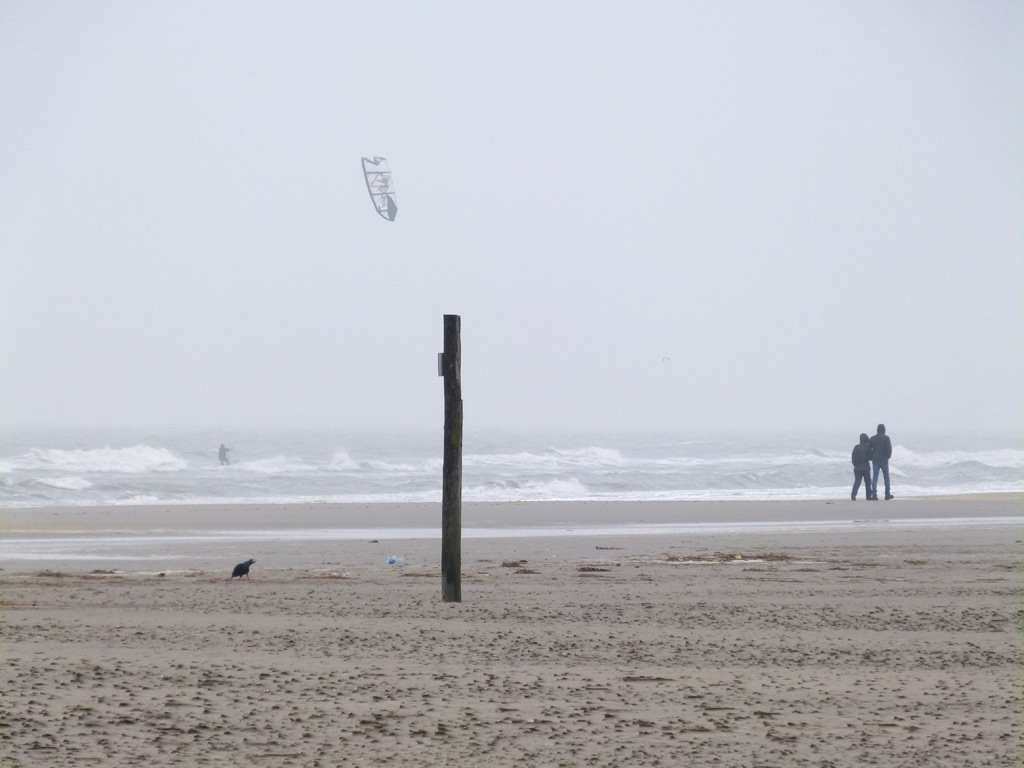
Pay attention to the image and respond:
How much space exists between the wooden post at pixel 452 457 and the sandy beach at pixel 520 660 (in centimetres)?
29

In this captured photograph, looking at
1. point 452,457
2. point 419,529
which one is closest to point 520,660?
point 452,457

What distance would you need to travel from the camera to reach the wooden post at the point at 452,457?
926 centimetres

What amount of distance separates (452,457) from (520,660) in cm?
278

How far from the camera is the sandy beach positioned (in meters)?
4.97

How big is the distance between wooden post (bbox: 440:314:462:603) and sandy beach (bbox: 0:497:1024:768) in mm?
294

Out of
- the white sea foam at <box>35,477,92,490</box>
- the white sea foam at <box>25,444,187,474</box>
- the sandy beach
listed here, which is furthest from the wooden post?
the white sea foam at <box>25,444,187,474</box>

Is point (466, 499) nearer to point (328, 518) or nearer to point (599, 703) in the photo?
point (328, 518)

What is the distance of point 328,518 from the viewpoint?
2084 cm

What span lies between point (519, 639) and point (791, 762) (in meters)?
3.07

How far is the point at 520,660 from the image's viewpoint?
6.82 m

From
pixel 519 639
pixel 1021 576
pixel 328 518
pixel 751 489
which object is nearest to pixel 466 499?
pixel 328 518

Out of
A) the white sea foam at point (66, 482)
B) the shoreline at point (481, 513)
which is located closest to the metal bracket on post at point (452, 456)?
the shoreline at point (481, 513)

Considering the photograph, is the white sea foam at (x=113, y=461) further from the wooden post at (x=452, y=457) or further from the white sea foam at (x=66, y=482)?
the wooden post at (x=452, y=457)

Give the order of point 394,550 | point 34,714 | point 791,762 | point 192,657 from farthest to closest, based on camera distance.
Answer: point 394,550, point 192,657, point 34,714, point 791,762
